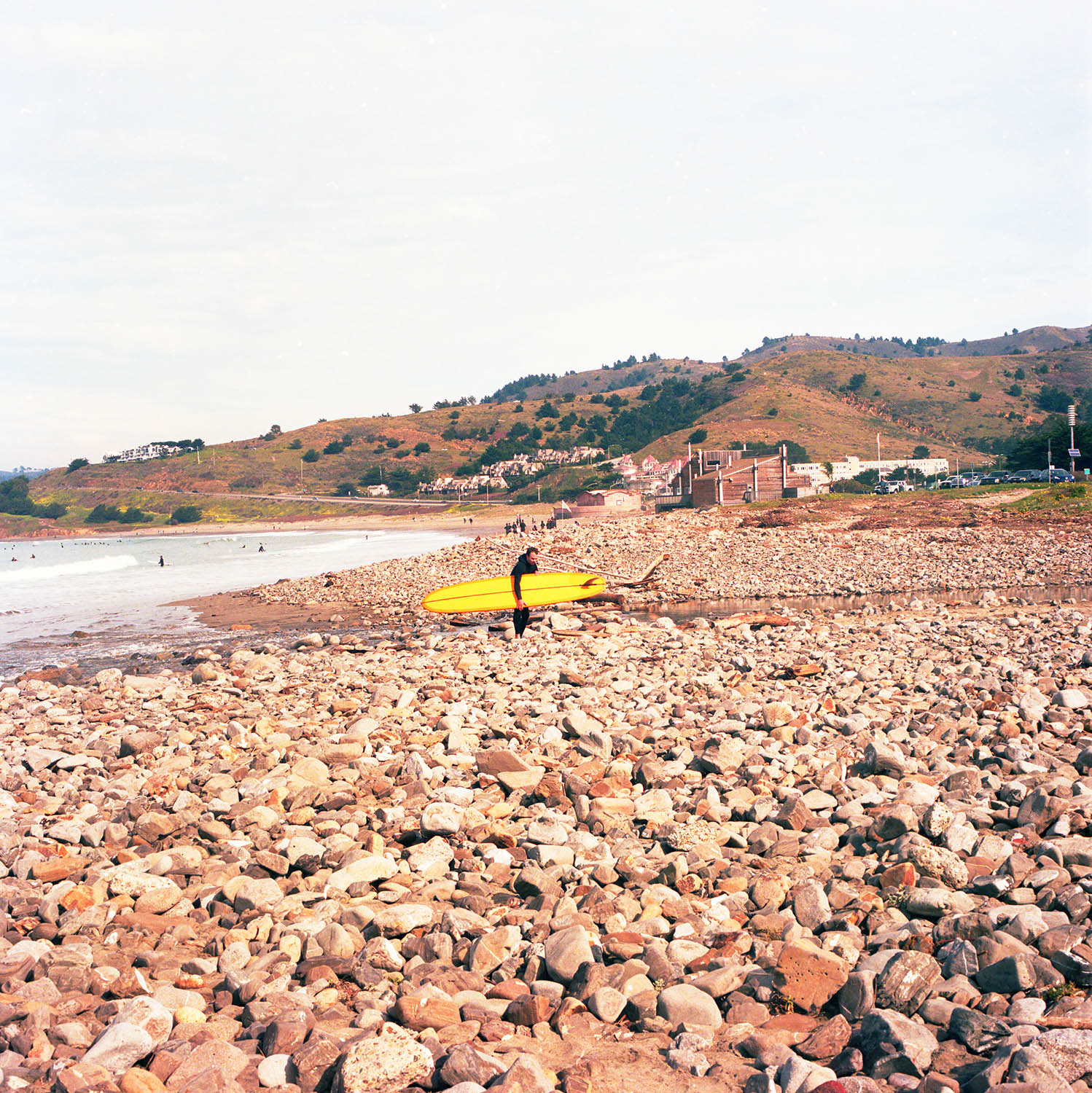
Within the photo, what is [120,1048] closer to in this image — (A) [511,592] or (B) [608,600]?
(A) [511,592]

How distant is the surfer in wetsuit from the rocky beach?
468 cm

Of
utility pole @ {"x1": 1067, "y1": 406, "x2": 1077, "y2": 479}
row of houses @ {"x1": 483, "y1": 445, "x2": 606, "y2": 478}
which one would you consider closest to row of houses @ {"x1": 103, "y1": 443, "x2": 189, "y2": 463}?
row of houses @ {"x1": 483, "y1": 445, "x2": 606, "y2": 478}

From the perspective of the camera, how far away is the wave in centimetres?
5497

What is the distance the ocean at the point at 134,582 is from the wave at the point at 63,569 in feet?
0.44

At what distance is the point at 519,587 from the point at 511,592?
2.45 meters

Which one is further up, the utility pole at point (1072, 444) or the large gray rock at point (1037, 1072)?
the utility pole at point (1072, 444)

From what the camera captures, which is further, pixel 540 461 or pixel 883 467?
pixel 540 461

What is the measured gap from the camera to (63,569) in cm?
6212

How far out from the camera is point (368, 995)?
15.2 ft

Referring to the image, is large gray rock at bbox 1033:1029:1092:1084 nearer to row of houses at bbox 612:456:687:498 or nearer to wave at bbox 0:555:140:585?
wave at bbox 0:555:140:585

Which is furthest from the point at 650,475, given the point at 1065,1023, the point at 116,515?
the point at 1065,1023

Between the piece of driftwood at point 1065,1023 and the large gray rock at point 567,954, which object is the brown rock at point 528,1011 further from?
the piece of driftwood at point 1065,1023

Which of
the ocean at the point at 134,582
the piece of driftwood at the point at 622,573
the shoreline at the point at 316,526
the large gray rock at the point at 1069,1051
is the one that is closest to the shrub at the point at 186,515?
the shoreline at the point at 316,526

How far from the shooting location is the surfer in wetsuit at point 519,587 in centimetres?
1747
